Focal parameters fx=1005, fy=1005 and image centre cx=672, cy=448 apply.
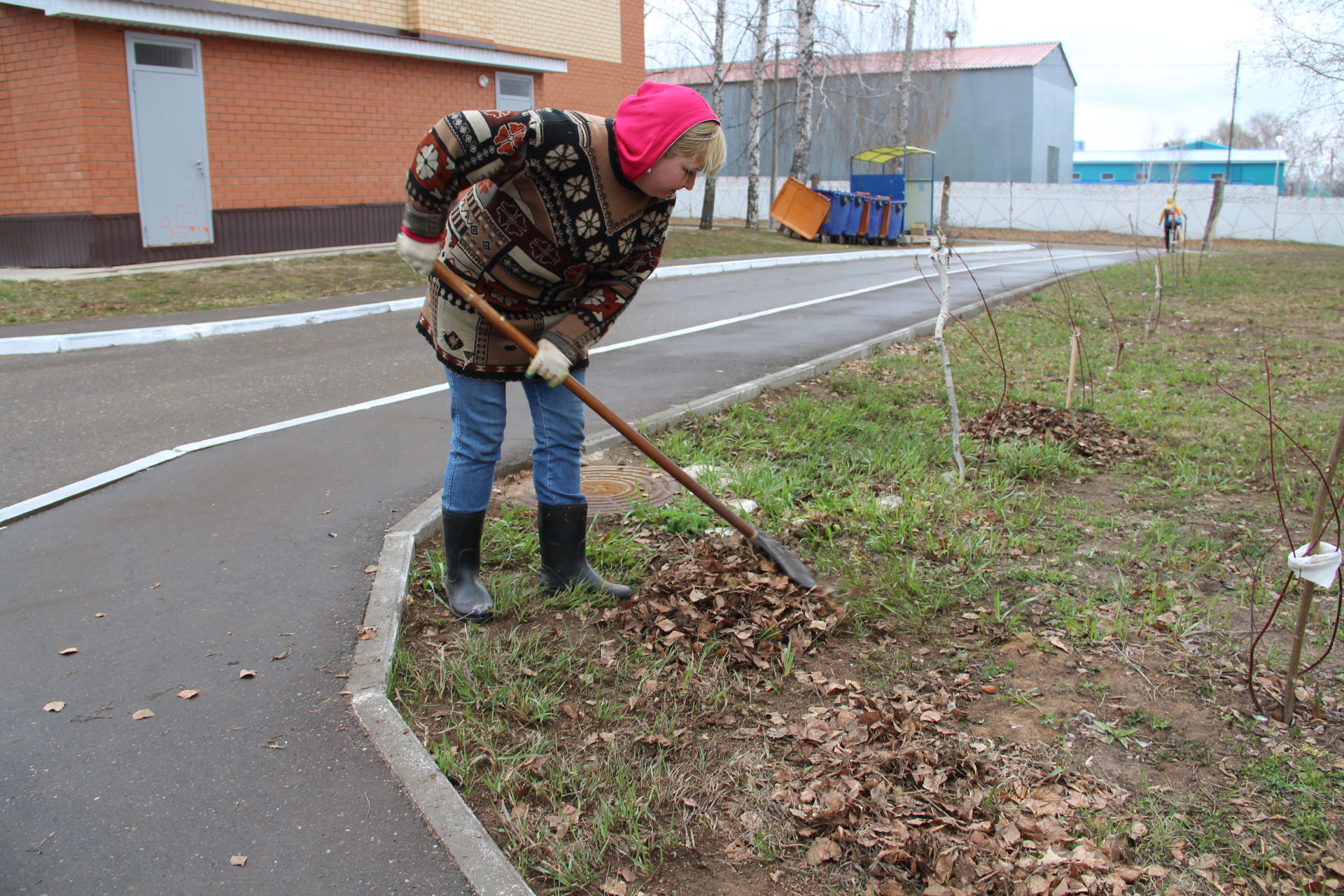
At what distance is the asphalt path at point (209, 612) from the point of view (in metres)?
2.26

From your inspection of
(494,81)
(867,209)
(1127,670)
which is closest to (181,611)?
(1127,670)

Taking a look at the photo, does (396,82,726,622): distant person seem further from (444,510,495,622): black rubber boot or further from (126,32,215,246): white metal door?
(126,32,215,246): white metal door

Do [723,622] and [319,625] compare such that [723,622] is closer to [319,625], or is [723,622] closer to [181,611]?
[319,625]

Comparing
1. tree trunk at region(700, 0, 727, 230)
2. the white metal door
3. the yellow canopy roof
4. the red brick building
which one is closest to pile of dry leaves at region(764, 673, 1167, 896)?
the red brick building

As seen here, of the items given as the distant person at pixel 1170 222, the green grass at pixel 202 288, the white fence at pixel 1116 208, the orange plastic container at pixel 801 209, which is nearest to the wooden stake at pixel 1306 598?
the green grass at pixel 202 288

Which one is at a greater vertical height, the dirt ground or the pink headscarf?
the pink headscarf

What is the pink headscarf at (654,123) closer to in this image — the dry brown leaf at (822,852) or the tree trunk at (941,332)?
the dry brown leaf at (822,852)

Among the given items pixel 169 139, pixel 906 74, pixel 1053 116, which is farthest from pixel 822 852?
pixel 1053 116

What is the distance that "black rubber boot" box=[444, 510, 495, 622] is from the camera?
11.3 feet

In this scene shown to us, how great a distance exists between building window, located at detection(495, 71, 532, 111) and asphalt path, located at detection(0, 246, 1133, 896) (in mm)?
12441

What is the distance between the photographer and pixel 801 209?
25.6 m

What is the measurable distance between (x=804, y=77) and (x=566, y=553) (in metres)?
23.4

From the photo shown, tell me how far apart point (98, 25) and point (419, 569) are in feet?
39.8

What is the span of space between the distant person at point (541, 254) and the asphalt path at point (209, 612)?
0.68m
